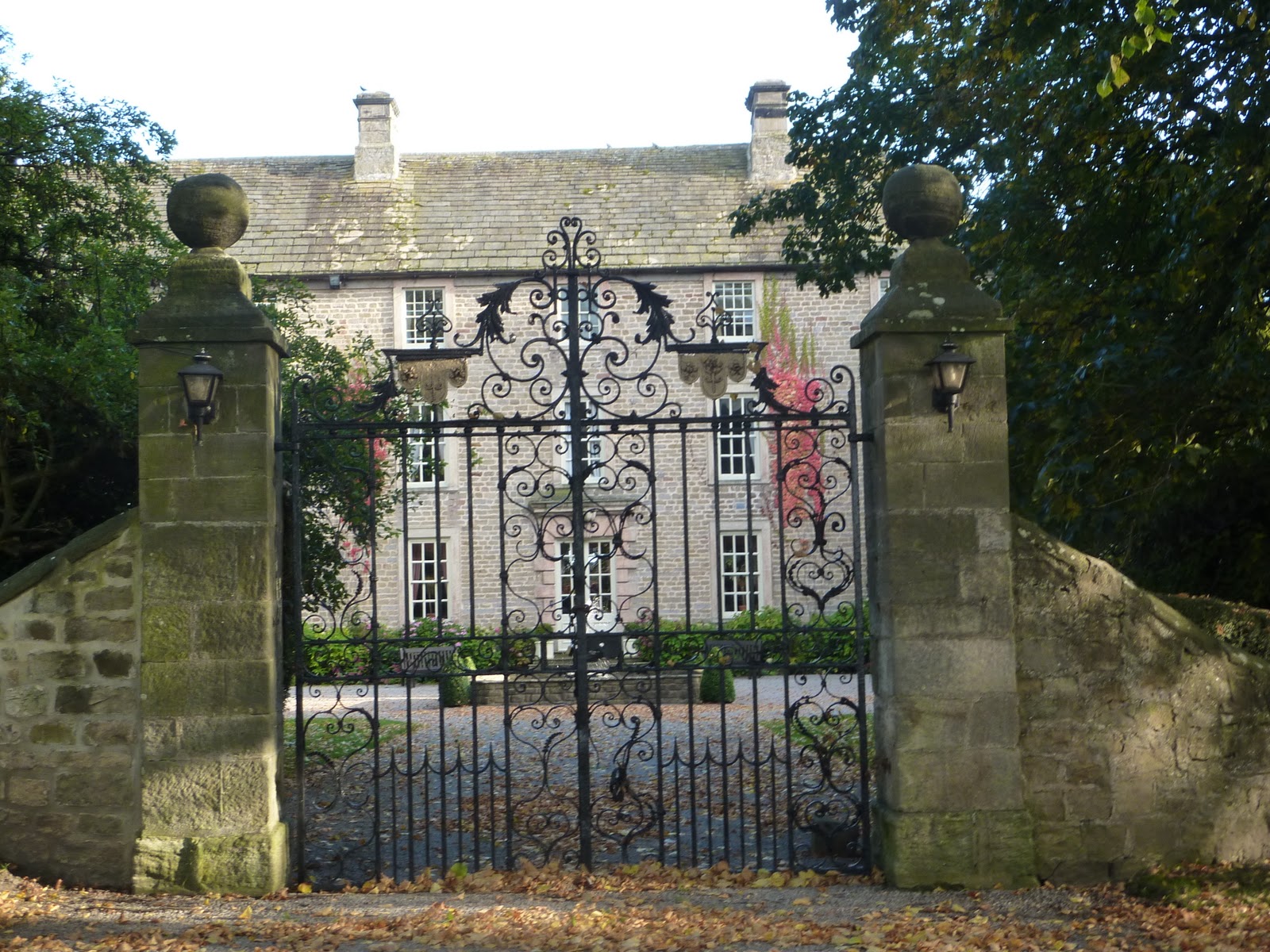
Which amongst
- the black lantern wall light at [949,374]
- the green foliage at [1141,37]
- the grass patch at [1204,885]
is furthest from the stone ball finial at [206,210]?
the grass patch at [1204,885]

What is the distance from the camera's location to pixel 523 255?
21141 millimetres

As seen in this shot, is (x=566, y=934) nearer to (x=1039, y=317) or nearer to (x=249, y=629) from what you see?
(x=249, y=629)

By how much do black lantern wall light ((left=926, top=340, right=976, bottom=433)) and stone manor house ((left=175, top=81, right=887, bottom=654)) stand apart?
44.0 ft

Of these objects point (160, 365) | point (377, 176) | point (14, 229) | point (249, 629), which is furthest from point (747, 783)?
point (377, 176)

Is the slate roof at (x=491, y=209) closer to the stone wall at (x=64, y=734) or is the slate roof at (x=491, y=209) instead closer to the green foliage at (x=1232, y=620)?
the green foliage at (x=1232, y=620)

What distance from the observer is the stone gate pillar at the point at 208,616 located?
5.59 meters

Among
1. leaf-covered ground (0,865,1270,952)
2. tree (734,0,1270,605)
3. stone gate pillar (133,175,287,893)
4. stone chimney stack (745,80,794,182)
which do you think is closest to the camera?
leaf-covered ground (0,865,1270,952)

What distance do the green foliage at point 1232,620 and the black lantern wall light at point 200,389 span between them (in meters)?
5.12

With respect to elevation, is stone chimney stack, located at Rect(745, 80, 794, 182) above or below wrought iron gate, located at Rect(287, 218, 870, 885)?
above

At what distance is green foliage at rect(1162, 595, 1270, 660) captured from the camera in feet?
22.5

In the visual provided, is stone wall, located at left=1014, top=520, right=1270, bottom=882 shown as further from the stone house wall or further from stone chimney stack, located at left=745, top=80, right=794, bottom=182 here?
stone chimney stack, located at left=745, top=80, right=794, bottom=182

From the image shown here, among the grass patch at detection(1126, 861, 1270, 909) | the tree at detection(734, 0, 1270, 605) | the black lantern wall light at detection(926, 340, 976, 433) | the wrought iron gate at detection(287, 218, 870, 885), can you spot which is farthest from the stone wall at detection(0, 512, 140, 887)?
the tree at detection(734, 0, 1270, 605)

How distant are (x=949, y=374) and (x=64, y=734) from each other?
4375 millimetres

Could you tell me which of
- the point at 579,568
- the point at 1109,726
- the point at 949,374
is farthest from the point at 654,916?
the point at 949,374
